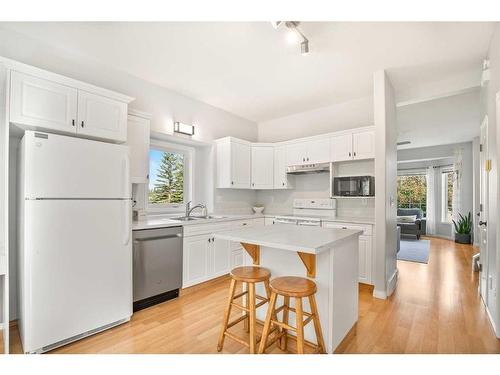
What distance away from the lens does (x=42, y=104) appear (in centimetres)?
205

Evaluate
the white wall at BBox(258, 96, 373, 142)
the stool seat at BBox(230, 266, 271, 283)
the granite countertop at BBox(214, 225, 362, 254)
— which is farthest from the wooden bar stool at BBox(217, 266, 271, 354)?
the white wall at BBox(258, 96, 373, 142)

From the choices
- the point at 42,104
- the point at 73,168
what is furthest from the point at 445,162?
the point at 42,104

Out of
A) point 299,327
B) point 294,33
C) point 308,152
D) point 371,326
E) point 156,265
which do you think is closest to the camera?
point 299,327

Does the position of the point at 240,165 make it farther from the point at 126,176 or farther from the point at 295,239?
the point at 295,239

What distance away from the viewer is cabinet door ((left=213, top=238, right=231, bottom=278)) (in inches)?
140

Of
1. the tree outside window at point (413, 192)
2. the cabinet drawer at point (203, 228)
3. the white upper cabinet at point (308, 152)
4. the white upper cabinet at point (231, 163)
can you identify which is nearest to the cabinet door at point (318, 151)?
the white upper cabinet at point (308, 152)

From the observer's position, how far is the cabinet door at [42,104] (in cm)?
193

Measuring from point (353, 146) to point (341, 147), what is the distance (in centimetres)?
18

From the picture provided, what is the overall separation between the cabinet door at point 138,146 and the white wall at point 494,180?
3.39 metres

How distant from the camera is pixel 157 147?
3828mm

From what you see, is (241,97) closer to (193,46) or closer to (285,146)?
(285,146)

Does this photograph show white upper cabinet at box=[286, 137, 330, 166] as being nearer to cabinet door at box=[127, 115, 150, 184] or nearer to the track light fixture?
the track light fixture

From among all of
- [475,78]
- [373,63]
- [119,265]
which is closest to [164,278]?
[119,265]

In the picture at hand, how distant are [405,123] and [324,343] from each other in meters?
4.95
